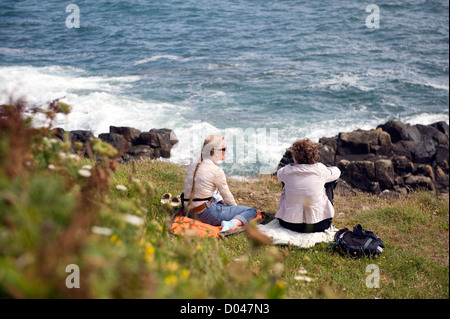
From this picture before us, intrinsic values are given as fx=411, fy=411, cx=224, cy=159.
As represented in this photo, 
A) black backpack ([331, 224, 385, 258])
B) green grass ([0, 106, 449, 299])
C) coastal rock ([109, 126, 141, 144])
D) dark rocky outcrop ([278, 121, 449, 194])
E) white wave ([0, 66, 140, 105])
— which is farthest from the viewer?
white wave ([0, 66, 140, 105])

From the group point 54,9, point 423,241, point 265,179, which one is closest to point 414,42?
point 265,179

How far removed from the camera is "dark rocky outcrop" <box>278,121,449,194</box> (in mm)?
13977

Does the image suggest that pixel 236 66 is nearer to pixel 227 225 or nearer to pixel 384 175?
pixel 384 175

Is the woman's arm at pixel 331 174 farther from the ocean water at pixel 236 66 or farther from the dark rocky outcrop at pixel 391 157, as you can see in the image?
the ocean water at pixel 236 66

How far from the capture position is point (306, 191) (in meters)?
6.02

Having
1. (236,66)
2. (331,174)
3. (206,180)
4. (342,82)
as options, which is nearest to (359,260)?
(331,174)

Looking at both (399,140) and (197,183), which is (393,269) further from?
(399,140)

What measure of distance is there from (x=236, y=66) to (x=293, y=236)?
75.7ft

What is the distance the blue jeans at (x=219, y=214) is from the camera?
614 centimetres

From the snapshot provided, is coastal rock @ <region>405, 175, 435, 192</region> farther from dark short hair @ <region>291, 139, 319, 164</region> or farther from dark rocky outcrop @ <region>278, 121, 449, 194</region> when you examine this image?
dark short hair @ <region>291, 139, 319, 164</region>

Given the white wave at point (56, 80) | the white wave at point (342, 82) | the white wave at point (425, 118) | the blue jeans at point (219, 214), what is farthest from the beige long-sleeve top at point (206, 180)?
the white wave at point (342, 82)

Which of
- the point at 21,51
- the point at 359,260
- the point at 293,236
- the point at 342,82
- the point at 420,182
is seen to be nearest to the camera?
the point at 359,260

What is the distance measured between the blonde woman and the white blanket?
1.38ft

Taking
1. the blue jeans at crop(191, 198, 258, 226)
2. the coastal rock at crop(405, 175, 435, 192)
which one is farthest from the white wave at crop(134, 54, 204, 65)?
the blue jeans at crop(191, 198, 258, 226)
